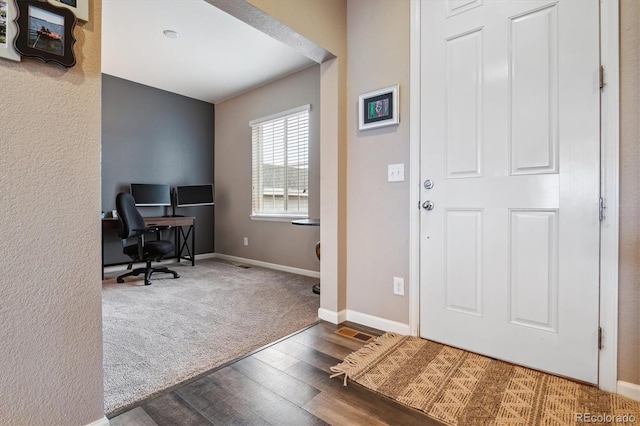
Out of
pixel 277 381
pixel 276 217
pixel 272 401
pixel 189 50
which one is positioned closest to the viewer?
pixel 272 401

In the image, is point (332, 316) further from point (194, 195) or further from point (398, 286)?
point (194, 195)

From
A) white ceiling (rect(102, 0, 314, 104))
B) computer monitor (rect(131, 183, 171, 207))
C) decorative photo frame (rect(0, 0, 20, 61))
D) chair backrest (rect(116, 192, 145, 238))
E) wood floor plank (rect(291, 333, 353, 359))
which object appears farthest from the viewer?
computer monitor (rect(131, 183, 171, 207))

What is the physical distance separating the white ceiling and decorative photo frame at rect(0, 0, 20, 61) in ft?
6.39

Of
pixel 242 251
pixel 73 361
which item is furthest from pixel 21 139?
pixel 242 251

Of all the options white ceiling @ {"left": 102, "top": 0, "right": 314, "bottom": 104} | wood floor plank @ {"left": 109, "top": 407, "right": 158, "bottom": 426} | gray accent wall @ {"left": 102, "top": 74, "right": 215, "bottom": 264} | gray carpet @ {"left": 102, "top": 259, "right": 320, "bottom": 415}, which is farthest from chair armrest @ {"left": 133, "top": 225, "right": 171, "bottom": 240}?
wood floor plank @ {"left": 109, "top": 407, "right": 158, "bottom": 426}

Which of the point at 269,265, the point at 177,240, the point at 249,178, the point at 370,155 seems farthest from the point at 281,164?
the point at 370,155

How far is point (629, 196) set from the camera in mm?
1391

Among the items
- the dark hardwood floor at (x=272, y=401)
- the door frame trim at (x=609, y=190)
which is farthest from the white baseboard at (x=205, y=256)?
the door frame trim at (x=609, y=190)

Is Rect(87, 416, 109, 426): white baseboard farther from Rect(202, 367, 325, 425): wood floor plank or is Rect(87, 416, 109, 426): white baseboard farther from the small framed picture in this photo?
the small framed picture

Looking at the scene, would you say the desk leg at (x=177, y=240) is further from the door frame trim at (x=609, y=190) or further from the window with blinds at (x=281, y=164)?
the door frame trim at (x=609, y=190)

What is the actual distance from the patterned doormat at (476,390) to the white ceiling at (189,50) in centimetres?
303

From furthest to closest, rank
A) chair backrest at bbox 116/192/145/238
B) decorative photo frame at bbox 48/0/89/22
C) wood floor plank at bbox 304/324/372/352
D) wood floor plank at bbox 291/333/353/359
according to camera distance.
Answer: chair backrest at bbox 116/192/145/238 → wood floor plank at bbox 304/324/372/352 → wood floor plank at bbox 291/333/353/359 → decorative photo frame at bbox 48/0/89/22

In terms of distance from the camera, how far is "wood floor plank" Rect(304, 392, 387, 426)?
1235 millimetres

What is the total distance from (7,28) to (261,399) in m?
1.63
